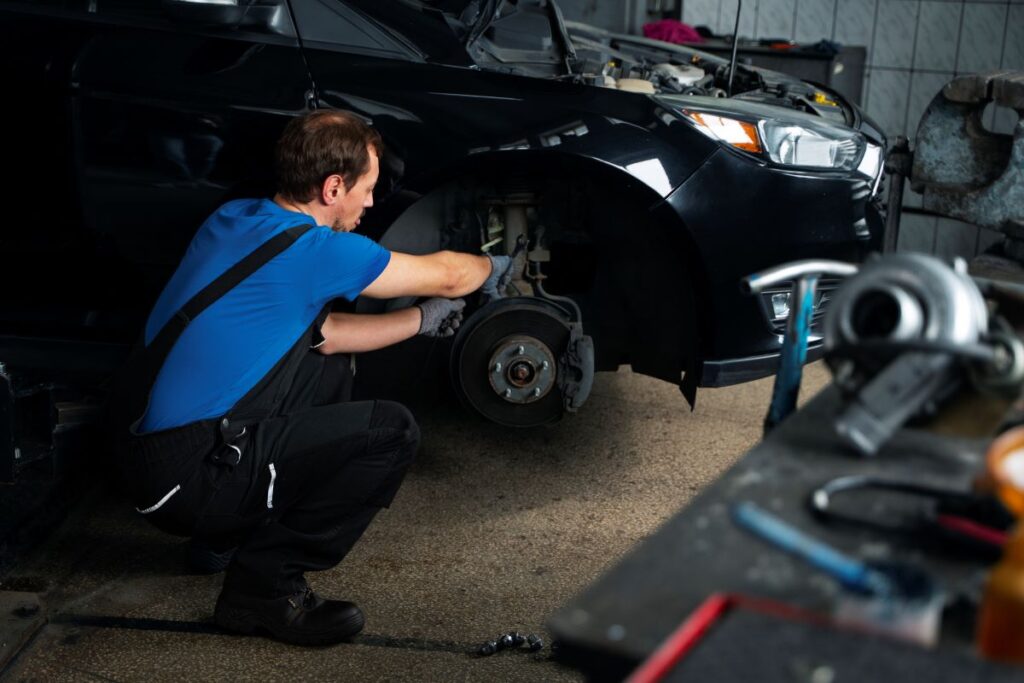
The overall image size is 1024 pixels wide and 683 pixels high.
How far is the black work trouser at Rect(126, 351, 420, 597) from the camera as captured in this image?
90.3 inches

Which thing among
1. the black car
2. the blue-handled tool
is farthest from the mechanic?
the blue-handled tool

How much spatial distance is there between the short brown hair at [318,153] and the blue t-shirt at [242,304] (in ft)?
0.30

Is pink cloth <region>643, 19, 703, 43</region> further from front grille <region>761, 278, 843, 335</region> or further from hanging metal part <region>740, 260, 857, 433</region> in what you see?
hanging metal part <region>740, 260, 857, 433</region>

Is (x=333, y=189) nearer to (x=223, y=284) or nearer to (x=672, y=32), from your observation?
(x=223, y=284)

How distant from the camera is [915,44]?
5270 millimetres

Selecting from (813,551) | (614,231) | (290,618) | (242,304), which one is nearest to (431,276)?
(242,304)

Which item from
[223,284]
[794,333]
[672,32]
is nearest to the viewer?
[794,333]

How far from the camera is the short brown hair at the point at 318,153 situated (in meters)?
2.38

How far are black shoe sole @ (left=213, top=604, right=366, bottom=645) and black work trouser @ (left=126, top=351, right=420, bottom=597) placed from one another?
0.05 meters

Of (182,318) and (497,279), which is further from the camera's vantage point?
(497,279)

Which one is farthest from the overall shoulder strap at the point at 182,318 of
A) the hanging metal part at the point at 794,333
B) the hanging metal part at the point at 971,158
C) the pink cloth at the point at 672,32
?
the pink cloth at the point at 672,32

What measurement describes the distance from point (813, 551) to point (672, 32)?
463 centimetres

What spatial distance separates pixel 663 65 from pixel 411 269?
6.41ft

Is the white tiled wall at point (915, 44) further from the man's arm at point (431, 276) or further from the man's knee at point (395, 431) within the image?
the man's knee at point (395, 431)
